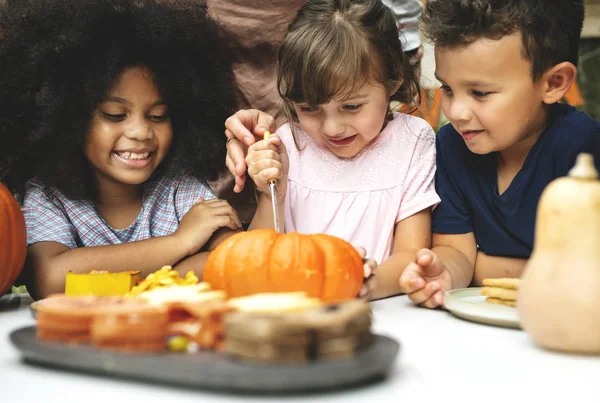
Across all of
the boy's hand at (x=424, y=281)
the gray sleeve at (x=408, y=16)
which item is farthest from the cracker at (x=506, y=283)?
the gray sleeve at (x=408, y=16)

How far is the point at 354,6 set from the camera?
1.67m

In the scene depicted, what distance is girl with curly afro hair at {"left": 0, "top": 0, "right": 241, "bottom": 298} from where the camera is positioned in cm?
163

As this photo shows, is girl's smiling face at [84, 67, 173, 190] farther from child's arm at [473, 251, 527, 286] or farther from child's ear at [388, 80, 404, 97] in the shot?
child's arm at [473, 251, 527, 286]

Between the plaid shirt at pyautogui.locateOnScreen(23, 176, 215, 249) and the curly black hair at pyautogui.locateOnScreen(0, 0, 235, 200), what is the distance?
3cm

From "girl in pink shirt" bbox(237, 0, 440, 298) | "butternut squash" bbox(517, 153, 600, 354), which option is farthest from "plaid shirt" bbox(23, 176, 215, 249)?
"butternut squash" bbox(517, 153, 600, 354)

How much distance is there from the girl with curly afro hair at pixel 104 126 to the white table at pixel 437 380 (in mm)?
669

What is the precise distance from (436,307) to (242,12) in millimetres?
1069

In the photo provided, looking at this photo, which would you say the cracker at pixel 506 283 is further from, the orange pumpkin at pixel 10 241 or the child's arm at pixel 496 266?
the orange pumpkin at pixel 10 241

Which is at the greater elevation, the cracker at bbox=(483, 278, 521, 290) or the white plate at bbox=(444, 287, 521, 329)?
the cracker at bbox=(483, 278, 521, 290)

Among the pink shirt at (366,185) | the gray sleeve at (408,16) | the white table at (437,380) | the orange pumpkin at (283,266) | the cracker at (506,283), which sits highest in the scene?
the gray sleeve at (408,16)

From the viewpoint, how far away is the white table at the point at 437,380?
73 centimetres

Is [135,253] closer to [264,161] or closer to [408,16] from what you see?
[264,161]

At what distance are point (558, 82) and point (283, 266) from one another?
2.54ft

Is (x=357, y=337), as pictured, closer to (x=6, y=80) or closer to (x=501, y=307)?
(x=501, y=307)
